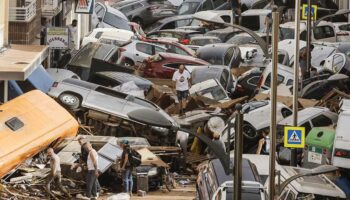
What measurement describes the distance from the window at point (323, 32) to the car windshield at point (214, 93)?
1640cm

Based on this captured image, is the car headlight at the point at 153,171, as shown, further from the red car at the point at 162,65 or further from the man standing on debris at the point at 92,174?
the red car at the point at 162,65

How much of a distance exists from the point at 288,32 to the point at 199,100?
17.2m

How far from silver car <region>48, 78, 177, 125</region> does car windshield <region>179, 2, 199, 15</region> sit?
31.5 metres

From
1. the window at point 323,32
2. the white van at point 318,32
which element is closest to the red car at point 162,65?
the white van at point 318,32

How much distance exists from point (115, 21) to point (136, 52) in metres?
12.1

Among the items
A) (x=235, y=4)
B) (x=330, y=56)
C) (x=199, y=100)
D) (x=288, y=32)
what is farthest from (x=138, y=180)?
(x=235, y=4)

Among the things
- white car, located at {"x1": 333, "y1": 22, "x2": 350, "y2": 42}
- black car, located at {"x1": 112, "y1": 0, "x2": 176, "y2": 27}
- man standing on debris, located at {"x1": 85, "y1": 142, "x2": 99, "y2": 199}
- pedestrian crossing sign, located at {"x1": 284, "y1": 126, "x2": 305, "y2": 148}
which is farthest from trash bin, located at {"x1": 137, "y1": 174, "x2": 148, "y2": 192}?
black car, located at {"x1": 112, "y1": 0, "x2": 176, "y2": 27}

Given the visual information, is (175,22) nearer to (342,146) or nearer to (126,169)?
(126,169)

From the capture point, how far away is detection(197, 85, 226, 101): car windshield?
36031 millimetres

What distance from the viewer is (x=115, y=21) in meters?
54.8

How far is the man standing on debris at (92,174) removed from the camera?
25609 millimetres

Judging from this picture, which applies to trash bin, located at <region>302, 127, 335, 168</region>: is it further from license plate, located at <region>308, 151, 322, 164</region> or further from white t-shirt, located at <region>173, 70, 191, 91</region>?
white t-shirt, located at <region>173, 70, 191, 91</region>

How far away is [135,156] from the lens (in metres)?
26.5

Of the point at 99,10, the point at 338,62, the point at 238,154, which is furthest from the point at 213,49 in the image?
the point at 238,154
